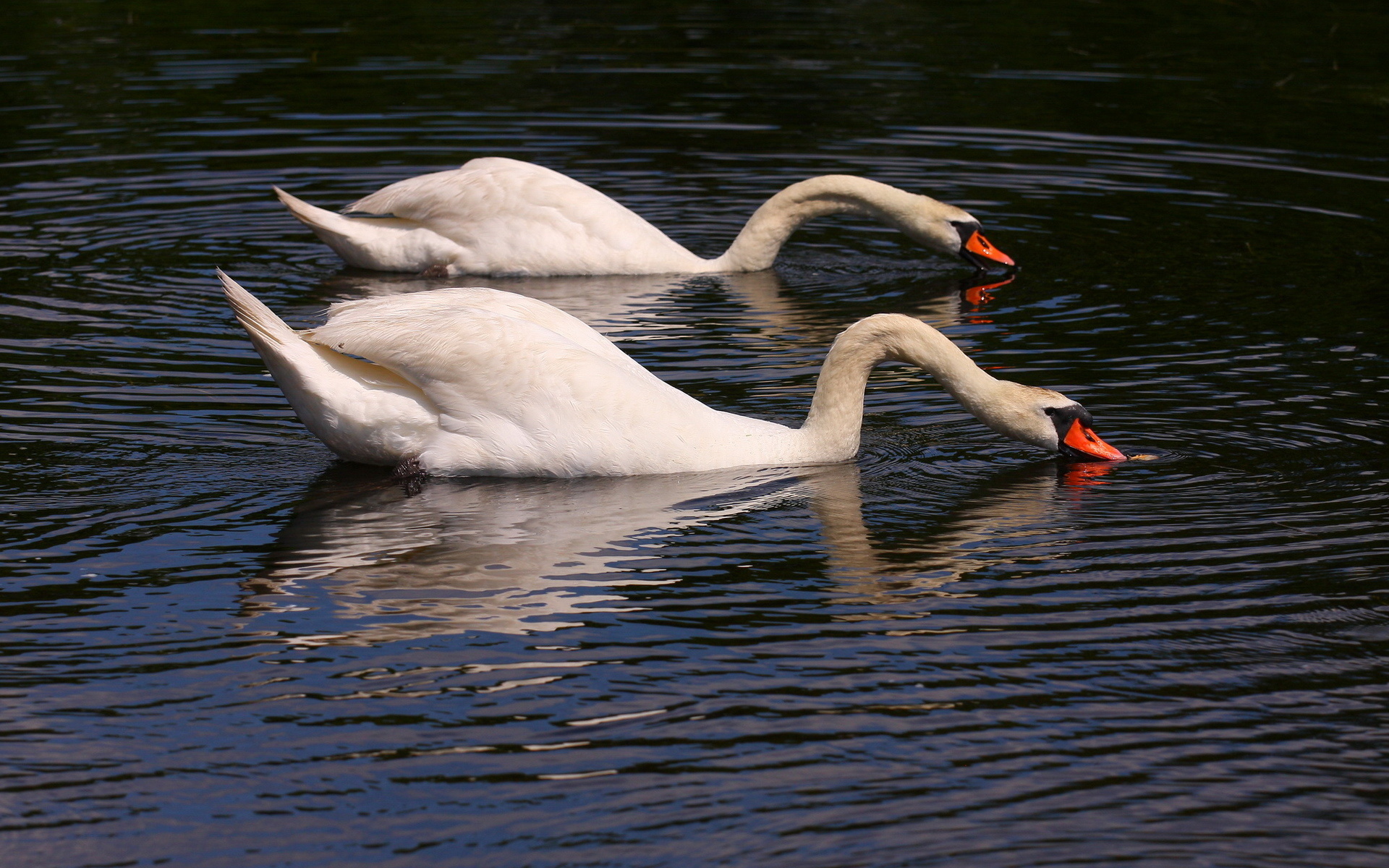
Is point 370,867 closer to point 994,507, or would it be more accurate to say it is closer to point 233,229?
point 994,507

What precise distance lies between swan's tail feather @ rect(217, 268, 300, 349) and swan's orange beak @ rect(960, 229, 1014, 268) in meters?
6.82

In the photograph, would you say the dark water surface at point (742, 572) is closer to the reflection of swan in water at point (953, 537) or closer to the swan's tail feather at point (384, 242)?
the reflection of swan in water at point (953, 537)

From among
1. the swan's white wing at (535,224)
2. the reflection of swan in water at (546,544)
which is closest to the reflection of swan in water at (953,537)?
the reflection of swan in water at (546,544)

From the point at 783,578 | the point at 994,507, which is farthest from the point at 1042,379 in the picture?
the point at 783,578

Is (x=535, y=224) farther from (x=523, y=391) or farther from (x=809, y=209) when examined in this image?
(x=523, y=391)

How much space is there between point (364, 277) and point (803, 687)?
8349mm

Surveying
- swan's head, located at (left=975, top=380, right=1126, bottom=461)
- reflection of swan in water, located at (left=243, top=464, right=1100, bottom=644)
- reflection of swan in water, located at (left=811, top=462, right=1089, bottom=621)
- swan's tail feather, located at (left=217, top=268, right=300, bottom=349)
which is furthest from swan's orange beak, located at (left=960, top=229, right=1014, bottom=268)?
swan's tail feather, located at (left=217, top=268, right=300, bottom=349)

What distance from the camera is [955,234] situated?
47.0 ft

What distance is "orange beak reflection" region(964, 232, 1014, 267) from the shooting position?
14.1 meters

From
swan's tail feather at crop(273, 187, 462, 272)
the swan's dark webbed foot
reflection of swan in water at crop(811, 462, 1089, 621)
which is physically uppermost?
swan's tail feather at crop(273, 187, 462, 272)

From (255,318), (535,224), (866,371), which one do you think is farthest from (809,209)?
(255,318)

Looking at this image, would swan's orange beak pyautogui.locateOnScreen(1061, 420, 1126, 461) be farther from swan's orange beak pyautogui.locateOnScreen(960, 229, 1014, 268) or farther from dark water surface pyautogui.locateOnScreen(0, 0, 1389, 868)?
swan's orange beak pyautogui.locateOnScreen(960, 229, 1014, 268)

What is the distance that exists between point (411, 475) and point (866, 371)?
2320 mm

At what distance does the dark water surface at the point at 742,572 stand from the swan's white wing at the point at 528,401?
19 centimetres
